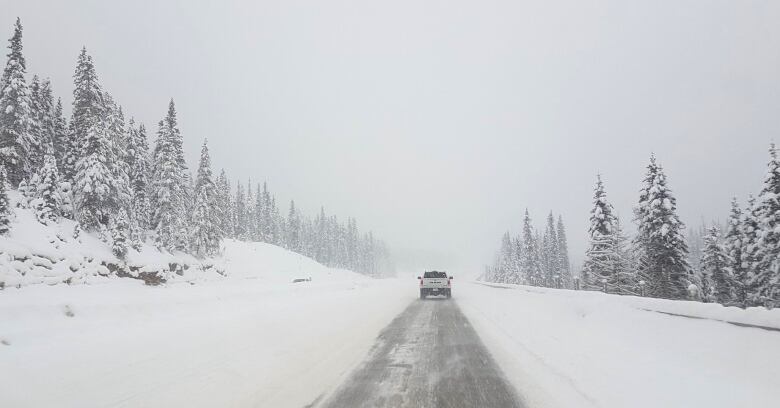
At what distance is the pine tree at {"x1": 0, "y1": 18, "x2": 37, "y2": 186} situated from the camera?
31.9 metres

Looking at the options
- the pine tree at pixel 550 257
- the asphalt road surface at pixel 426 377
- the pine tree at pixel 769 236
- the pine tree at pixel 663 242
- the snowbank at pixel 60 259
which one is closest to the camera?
the asphalt road surface at pixel 426 377

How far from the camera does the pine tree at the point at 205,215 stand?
48844 millimetres

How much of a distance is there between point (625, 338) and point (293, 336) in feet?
25.0

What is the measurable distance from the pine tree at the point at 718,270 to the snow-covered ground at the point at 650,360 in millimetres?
35256

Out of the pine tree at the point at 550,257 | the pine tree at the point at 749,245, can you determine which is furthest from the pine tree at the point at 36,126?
the pine tree at the point at 550,257

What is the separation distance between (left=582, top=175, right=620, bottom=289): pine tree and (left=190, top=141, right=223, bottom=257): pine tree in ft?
134

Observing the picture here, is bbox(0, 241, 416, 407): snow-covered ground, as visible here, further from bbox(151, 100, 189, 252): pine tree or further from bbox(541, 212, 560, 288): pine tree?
bbox(541, 212, 560, 288): pine tree

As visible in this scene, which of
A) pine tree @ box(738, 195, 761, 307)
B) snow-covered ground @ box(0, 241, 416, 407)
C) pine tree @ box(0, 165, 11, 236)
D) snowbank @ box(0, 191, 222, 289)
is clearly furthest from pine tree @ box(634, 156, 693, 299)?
pine tree @ box(0, 165, 11, 236)

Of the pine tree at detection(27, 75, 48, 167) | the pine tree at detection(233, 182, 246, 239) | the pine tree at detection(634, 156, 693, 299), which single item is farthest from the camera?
the pine tree at detection(233, 182, 246, 239)

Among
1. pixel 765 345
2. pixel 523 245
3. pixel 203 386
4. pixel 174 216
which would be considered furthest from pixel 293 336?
pixel 523 245

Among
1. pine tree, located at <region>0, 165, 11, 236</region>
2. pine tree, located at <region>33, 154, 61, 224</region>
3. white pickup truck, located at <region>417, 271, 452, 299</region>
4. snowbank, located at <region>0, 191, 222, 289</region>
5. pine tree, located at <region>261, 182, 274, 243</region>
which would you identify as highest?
pine tree, located at <region>261, 182, 274, 243</region>

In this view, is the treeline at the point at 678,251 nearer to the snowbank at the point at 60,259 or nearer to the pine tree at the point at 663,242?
the pine tree at the point at 663,242

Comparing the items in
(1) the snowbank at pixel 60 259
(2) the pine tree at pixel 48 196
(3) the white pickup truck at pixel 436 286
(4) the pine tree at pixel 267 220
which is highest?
(4) the pine tree at pixel 267 220

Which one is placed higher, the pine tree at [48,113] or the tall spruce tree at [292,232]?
the pine tree at [48,113]
